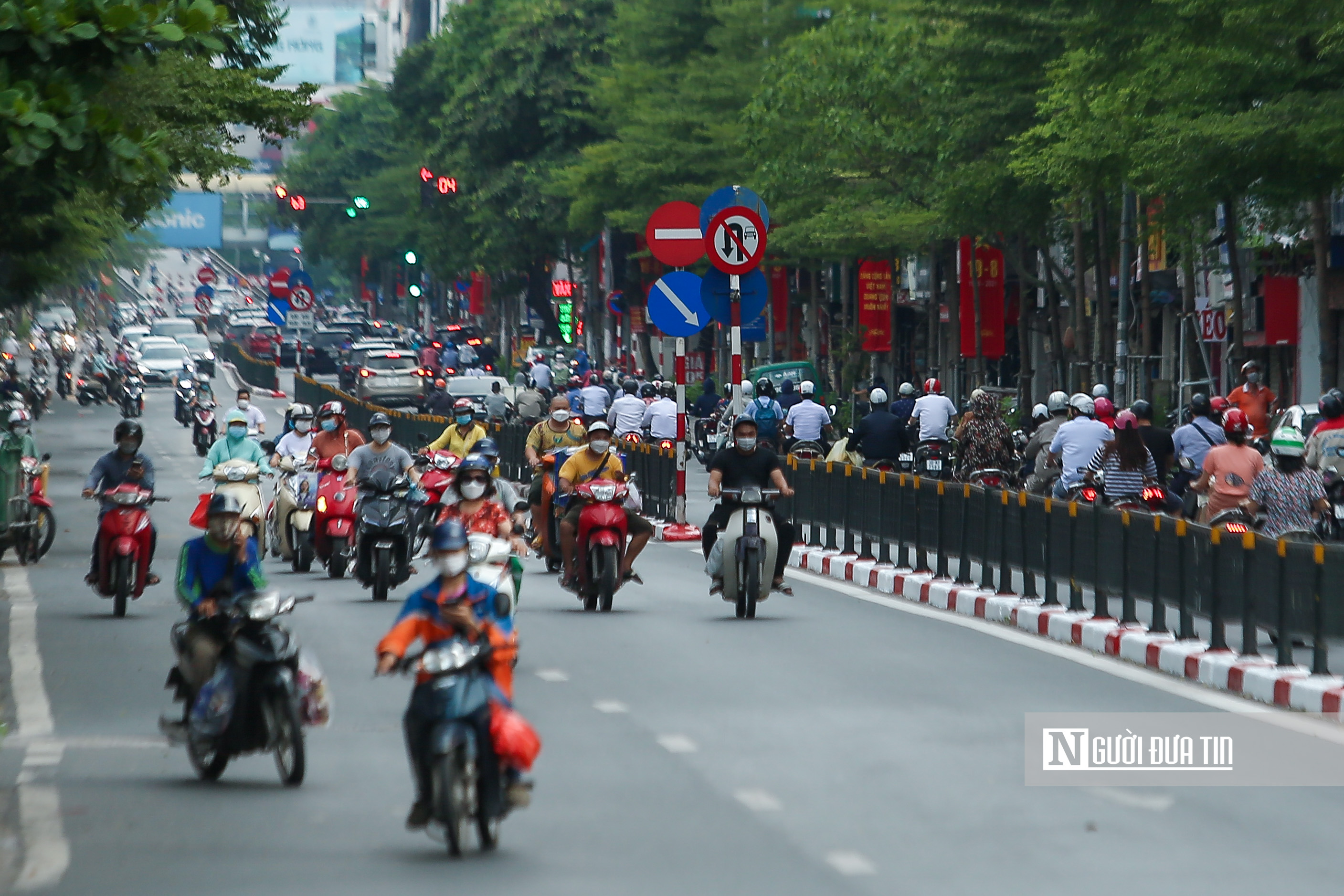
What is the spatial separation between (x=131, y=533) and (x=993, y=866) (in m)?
10.8

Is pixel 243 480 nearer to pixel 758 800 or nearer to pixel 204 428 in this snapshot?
pixel 758 800

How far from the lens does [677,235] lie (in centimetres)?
2345

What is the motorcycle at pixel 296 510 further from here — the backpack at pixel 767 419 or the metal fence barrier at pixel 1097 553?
the backpack at pixel 767 419

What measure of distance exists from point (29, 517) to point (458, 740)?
1565cm

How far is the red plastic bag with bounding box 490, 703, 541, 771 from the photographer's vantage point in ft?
26.1

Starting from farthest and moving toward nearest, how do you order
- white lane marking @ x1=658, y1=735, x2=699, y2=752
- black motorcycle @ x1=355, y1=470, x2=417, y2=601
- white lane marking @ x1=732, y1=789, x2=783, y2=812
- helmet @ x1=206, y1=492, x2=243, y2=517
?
black motorcycle @ x1=355, y1=470, x2=417, y2=601, white lane marking @ x1=658, y1=735, x2=699, y2=752, helmet @ x1=206, y1=492, x2=243, y2=517, white lane marking @ x1=732, y1=789, x2=783, y2=812

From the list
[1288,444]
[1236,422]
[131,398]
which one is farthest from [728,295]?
[131,398]

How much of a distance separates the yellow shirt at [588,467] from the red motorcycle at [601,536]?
16 centimetres

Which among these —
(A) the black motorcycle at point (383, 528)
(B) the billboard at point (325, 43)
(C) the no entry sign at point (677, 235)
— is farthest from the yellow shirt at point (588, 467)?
(B) the billboard at point (325, 43)

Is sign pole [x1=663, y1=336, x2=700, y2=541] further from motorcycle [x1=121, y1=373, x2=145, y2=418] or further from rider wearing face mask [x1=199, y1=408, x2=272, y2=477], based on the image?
motorcycle [x1=121, y1=373, x2=145, y2=418]

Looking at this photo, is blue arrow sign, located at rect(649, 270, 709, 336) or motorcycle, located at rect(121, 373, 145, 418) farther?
motorcycle, located at rect(121, 373, 145, 418)

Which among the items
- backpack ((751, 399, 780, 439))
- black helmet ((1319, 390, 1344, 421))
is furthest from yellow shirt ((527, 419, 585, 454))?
backpack ((751, 399, 780, 439))

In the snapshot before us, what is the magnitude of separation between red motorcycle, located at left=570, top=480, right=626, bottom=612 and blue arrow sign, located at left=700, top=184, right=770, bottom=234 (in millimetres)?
6108

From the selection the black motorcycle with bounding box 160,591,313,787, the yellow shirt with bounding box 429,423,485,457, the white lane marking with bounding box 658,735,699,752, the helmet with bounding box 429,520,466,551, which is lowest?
the white lane marking with bounding box 658,735,699,752
